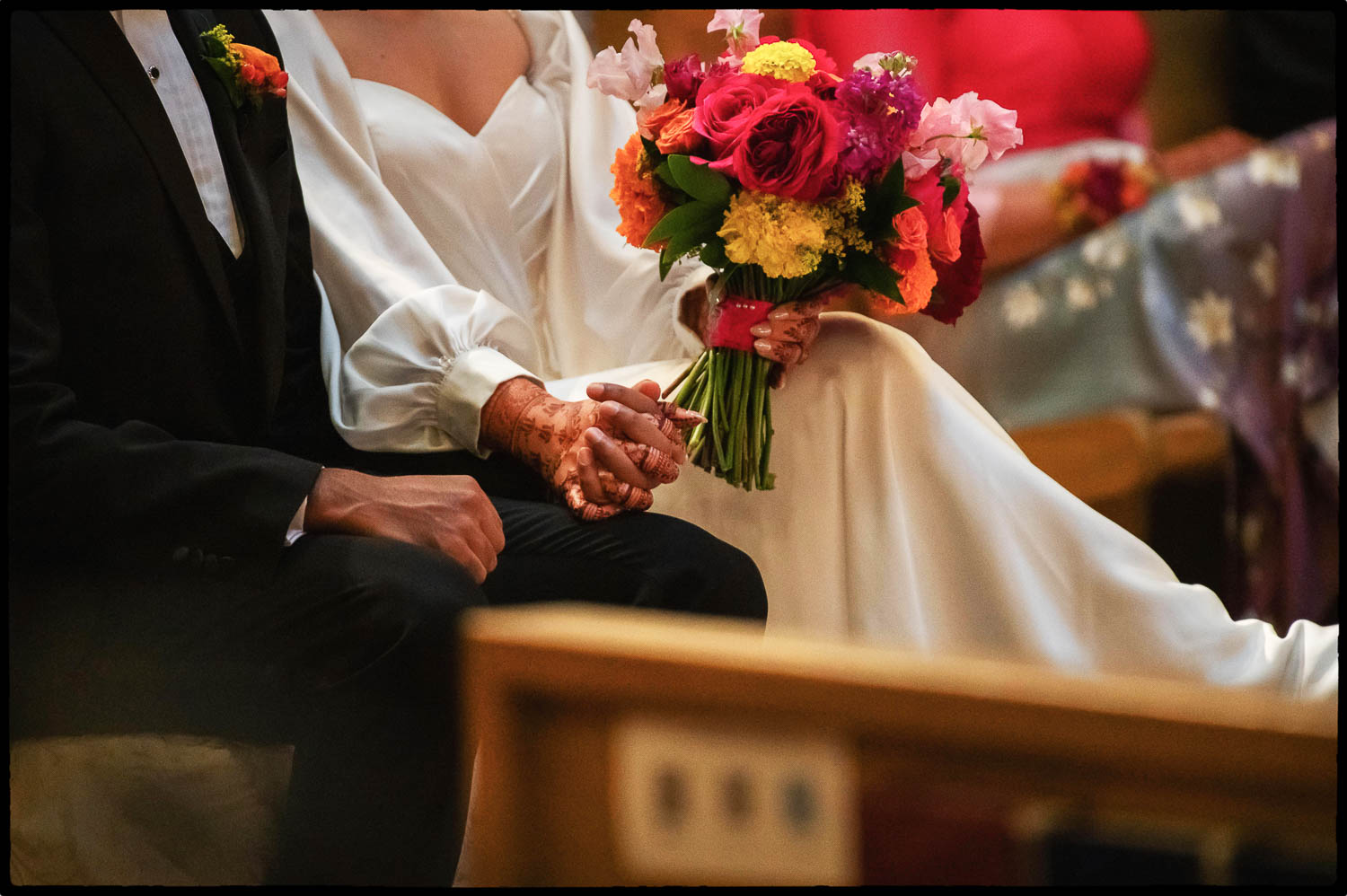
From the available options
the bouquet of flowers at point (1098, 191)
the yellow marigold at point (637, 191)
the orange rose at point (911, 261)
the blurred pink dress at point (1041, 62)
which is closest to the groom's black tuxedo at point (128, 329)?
the yellow marigold at point (637, 191)

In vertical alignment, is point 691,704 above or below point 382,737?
above

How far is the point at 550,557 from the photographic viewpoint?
1.18 m

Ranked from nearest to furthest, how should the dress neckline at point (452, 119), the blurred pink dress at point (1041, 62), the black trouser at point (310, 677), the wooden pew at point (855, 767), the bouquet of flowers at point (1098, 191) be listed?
the wooden pew at point (855, 767) < the black trouser at point (310, 677) < the dress neckline at point (452, 119) < the blurred pink dress at point (1041, 62) < the bouquet of flowers at point (1098, 191)

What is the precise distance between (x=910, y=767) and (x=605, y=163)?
115 cm

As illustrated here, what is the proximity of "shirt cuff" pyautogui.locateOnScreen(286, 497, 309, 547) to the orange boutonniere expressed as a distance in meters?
0.41

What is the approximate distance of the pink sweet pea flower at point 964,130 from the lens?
1.23 metres

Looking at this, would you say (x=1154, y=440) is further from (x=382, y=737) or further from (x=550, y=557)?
(x=382, y=737)

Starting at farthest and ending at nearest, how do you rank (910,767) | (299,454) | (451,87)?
(451,87)
(299,454)
(910,767)

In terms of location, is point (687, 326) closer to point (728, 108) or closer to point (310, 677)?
point (728, 108)

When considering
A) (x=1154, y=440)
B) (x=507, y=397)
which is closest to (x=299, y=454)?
(x=507, y=397)

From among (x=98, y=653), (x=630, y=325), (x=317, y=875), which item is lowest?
(x=317, y=875)

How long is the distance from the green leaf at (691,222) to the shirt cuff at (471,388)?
20 centimetres

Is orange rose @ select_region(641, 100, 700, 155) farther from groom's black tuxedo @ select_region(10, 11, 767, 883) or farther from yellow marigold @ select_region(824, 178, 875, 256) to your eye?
groom's black tuxedo @ select_region(10, 11, 767, 883)

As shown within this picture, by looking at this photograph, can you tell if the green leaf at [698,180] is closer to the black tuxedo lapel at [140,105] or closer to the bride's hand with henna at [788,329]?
the bride's hand with henna at [788,329]
